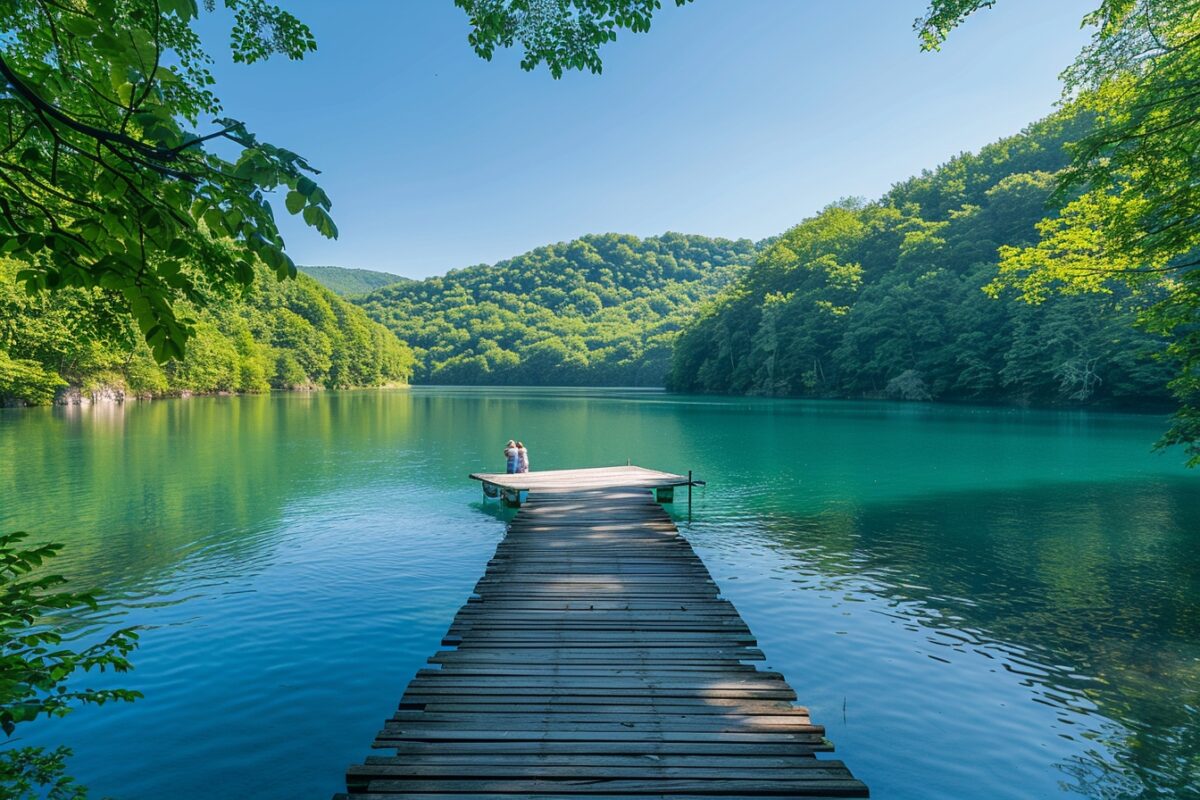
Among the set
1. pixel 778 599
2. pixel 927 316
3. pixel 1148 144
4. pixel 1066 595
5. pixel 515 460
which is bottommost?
pixel 778 599

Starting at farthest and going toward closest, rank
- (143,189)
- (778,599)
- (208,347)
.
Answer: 1. (208,347)
2. (778,599)
3. (143,189)

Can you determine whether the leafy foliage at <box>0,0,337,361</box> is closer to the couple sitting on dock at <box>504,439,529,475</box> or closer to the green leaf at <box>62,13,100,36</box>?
the green leaf at <box>62,13,100,36</box>

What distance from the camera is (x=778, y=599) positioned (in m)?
11.6

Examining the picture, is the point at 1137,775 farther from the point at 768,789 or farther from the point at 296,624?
the point at 296,624

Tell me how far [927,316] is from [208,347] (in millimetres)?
89067

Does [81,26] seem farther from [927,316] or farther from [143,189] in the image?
[927,316]

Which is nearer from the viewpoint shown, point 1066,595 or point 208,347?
point 1066,595

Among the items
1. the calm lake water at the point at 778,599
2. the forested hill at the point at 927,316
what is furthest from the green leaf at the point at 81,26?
the forested hill at the point at 927,316

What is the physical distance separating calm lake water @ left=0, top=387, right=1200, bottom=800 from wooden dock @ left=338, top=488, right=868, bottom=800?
1344 mm

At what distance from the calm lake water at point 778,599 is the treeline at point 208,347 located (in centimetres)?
446

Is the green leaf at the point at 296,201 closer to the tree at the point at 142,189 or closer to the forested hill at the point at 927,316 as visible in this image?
the tree at the point at 142,189

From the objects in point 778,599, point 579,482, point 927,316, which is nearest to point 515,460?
point 579,482

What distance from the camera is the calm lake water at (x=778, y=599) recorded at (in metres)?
6.80

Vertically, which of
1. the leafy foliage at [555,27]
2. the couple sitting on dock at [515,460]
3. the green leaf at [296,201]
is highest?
the leafy foliage at [555,27]
